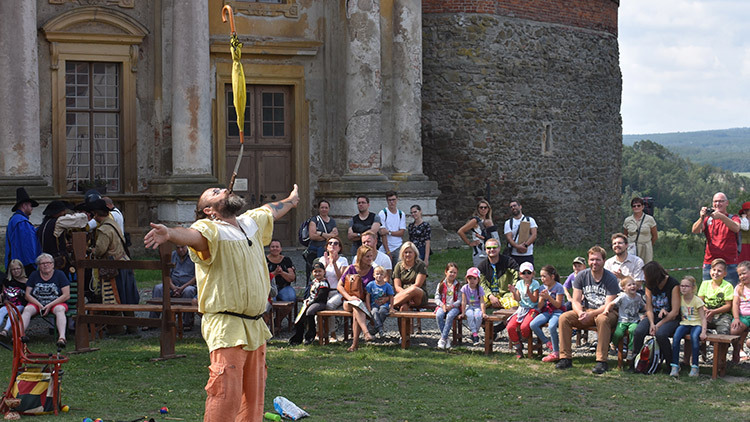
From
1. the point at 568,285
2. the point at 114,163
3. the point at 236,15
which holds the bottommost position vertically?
the point at 568,285

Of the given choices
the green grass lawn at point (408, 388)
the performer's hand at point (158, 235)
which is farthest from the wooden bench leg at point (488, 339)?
the performer's hand at point (158, 235)

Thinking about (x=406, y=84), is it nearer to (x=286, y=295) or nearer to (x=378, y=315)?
(x=286, y=295)

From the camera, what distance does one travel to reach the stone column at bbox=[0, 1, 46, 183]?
17797 mm

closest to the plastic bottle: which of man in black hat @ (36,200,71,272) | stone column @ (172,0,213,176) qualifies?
man in black hat @ (36,200,71,272)

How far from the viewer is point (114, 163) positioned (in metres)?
20.1

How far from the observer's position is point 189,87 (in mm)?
19156

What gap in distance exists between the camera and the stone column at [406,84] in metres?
21.2

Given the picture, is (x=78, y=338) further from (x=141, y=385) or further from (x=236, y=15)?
(x=236, y=15)

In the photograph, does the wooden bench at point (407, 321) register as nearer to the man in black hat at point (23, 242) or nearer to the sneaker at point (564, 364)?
the sneaker at point (564, 364)

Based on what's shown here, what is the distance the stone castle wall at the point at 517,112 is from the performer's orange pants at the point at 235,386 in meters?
18.6

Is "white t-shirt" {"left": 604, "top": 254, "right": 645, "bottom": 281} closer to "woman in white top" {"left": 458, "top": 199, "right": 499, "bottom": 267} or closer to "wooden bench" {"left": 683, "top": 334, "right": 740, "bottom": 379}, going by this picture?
"wooden bench" {"left": 683, "top": 334, "right": 740, "bottom": 379}

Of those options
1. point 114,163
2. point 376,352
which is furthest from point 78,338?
point 114,163

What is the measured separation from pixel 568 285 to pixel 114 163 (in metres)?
11.7

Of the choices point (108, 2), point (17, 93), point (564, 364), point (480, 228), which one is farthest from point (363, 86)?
point (564, 364)
